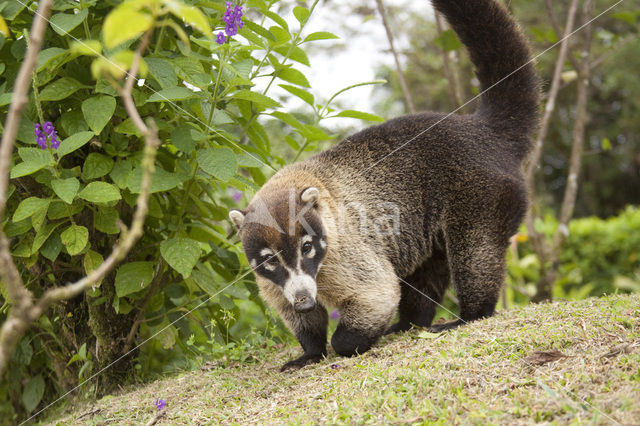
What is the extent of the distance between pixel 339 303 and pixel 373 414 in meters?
1.55

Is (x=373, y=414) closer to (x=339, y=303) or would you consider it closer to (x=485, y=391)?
(x=485, y=391)

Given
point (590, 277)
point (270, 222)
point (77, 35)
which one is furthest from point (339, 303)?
point (590, 277)

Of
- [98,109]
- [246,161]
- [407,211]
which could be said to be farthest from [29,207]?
[407,211]

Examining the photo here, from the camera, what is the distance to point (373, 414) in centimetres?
231

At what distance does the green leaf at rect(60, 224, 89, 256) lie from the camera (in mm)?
3129

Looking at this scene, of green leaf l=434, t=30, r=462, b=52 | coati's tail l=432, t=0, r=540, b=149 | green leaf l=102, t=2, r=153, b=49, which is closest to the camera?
green leaf l=102, t=2, r=153, b=49

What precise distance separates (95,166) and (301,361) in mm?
1761

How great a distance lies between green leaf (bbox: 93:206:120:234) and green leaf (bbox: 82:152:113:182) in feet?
0.71

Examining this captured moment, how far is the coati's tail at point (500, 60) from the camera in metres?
4.23

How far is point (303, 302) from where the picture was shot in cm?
329

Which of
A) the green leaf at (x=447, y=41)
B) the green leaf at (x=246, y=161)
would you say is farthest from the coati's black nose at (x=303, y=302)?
the green leaf at (x=447, y=41)

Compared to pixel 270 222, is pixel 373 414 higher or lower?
lower

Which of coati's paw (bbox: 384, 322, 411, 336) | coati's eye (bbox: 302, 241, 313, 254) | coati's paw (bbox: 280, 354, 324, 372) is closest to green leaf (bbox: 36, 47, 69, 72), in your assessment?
coati's eye (bbox: 302, 241, 313, 254)

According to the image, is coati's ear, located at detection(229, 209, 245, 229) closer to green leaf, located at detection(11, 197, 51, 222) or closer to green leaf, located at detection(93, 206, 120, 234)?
green leaf, located at detection(93, 206, 120, 234)
